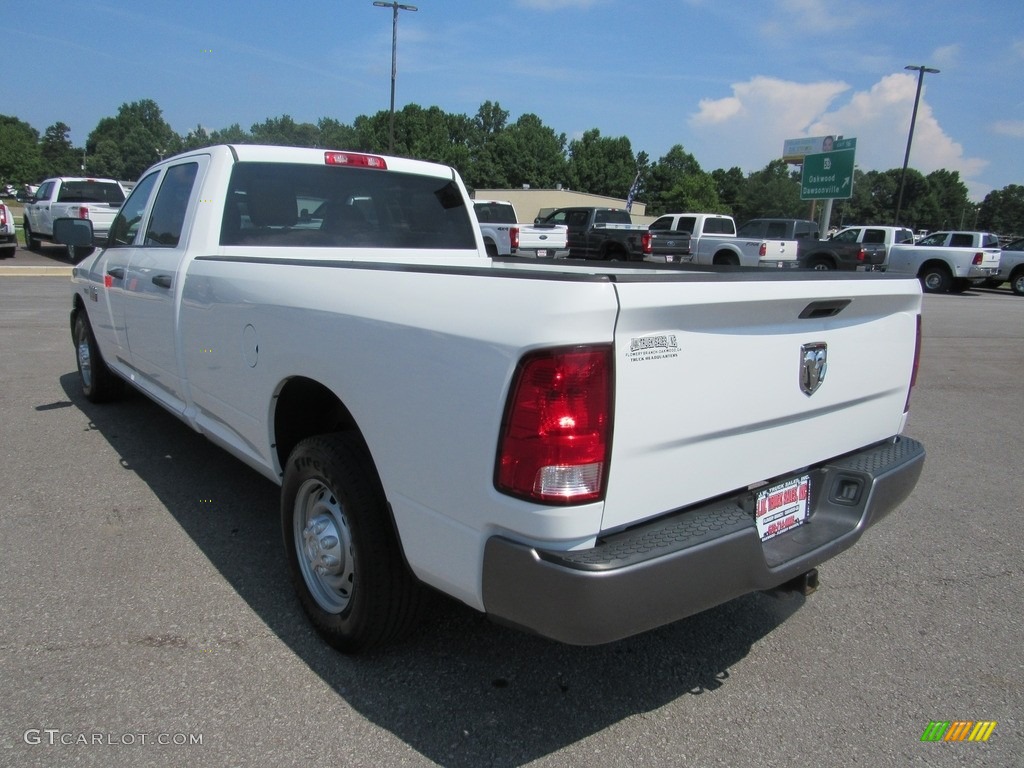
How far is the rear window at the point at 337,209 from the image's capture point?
12.7 ft

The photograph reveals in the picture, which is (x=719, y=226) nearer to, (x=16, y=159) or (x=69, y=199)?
(x=69, y=199)

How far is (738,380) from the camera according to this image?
214 cm

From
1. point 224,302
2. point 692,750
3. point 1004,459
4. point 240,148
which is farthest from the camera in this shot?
point 1004,459

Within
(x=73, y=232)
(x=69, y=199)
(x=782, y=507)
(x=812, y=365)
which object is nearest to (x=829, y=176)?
(x=69, y=199)

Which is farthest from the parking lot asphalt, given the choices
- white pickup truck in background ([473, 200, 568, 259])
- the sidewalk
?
white pickup truck in background ([473, 200, 568, 259])

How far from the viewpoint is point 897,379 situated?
9.43 feet

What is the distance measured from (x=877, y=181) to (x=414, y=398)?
149 meters

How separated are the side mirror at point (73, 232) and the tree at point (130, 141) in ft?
368

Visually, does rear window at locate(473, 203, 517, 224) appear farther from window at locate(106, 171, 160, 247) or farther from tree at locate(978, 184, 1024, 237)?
tree at locate(978, 184, 1024, 237)

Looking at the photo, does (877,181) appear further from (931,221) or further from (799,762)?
(799,762)

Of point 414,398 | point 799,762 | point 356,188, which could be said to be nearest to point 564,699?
point 799,762

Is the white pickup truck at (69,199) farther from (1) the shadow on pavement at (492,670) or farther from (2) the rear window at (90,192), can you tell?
(1) the shadow on pavement at (492,670)

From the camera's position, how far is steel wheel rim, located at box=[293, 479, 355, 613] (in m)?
2.64

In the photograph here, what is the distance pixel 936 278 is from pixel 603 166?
9672cm
